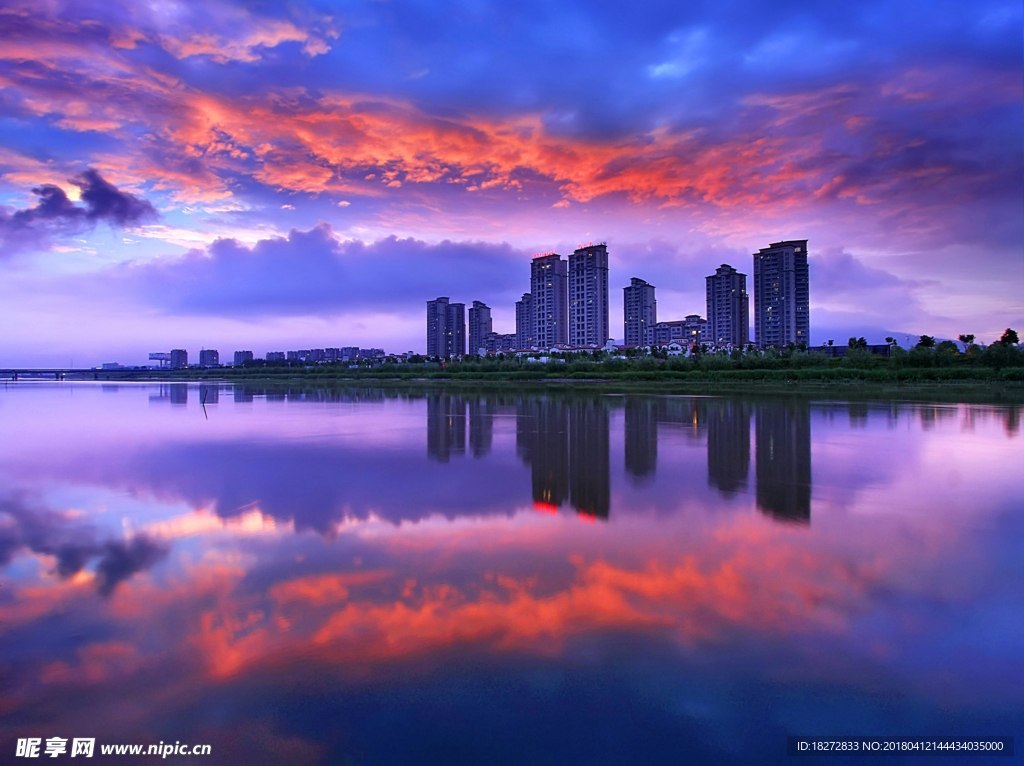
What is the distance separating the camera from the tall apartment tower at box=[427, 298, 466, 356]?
160000 millimetres

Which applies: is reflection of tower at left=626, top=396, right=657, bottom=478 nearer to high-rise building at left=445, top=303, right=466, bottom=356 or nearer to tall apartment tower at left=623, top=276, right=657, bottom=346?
tall apartment tower at left=623, top=276, right=657, bottom=346

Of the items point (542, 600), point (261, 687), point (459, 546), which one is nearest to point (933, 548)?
point (542, 600)

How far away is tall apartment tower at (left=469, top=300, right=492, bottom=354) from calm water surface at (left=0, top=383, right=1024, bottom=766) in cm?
15135

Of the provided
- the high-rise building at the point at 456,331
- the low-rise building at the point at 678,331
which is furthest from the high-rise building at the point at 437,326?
the low-rise building at the point at 678,331

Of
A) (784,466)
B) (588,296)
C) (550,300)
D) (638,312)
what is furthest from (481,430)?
(638,312)

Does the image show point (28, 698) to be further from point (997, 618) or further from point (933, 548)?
point (933, 548)

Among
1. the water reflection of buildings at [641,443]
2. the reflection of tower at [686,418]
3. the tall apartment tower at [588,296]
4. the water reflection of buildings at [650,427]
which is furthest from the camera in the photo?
the tall apartment tower at [588,296]

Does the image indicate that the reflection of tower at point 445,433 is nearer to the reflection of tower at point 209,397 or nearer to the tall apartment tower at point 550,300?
the reflection of tower at point 209,397

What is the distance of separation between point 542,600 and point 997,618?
14.3 feet

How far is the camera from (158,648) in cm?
441

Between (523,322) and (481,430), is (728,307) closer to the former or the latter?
(523,322)

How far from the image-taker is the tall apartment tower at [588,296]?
358ft

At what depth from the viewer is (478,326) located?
6447 inches

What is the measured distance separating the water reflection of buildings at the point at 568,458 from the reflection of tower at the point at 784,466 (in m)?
2.81
